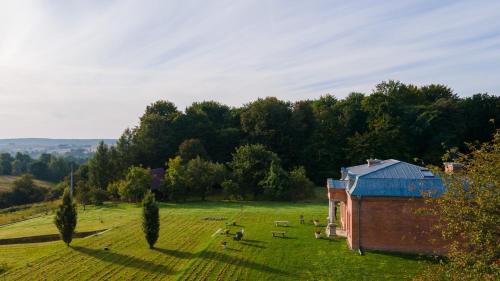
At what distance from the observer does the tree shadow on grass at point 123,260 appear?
25.0 m

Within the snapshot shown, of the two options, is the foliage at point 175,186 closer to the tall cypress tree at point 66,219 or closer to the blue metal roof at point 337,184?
the tall cypress tree at point 66,219

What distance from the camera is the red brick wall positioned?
2689 centimetres

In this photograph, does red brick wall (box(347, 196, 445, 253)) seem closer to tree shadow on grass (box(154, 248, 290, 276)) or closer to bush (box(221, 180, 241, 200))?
tree shadow on grass (box(154, 248, 290, 276))

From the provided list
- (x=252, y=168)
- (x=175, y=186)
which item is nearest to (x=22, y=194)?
(x=175, y=186)

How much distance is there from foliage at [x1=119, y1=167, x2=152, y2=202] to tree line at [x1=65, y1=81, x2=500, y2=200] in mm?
2594

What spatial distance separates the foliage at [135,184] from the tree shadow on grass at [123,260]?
2436cm

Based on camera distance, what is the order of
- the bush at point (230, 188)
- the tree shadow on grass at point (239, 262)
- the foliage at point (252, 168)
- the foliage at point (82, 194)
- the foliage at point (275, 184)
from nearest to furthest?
the tree shadow on grass at point (239, 262), the foliage at point (275, 184), the bush at point (230, 188), the foliage at point (82, 194), the foliage at point (252, 168)

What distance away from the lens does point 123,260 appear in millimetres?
26906

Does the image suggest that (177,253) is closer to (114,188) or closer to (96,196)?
(114,188)

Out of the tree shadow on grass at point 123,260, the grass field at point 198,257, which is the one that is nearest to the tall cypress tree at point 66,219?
the grass field at point 198,257

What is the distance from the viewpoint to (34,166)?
377 feet

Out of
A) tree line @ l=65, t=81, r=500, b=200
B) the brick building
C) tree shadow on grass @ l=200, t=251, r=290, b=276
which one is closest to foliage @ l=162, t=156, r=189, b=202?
tree line @ l=65, t=81, r=500, b=200

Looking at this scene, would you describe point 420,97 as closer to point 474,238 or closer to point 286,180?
point 286,180

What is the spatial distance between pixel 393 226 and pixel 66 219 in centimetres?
2474
